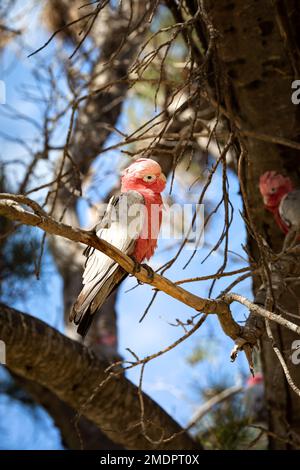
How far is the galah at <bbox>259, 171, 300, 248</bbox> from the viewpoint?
2.96 m

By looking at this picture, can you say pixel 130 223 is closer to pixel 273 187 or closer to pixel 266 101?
pixel 273 187

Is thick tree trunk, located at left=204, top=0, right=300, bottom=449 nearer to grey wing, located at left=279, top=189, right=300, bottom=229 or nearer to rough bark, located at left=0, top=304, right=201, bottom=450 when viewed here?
grey wing, located at left=279, top=189, right=300, bottom=229

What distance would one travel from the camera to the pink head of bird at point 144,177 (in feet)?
7.57

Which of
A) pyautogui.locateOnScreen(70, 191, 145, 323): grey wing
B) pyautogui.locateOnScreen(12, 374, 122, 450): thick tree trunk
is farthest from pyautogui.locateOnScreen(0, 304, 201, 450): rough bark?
pyautogui.locateOnScreen(70, 191, 145, 323): grey wing

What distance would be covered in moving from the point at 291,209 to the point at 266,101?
55cm

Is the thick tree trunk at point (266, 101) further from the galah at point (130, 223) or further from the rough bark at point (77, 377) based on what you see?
the galah at point (130, 223)

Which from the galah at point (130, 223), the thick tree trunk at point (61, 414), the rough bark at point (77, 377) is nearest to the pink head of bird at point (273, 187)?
the galah at point (130, 223)

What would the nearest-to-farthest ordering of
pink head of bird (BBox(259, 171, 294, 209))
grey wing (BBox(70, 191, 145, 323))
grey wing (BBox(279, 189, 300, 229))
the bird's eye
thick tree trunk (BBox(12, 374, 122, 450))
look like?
grey wing (BBox(70, 191, 145, 323)), the bird's eye, grey wing (BBox(279, 189, 300, 229)), pink head of bird (BBox(259, 171, 294, 209)), thick tree trunk (BBox(12, 374, 122, 450))

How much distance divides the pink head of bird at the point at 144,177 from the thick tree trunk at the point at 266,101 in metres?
0.91

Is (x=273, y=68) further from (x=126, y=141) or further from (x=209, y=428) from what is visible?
(x=209, y=428)

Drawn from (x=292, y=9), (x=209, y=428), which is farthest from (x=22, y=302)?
(x=292, y=9)

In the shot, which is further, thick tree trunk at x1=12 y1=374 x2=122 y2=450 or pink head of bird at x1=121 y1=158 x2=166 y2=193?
thick tree trunk at x1=12 y1=374 x2=122 y2=450

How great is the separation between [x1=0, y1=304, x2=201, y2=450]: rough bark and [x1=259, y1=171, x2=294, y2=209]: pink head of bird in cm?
97

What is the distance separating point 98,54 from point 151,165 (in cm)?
326
